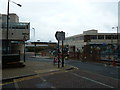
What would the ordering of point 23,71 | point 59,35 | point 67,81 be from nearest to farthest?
1. point 67,81
2. point 23,71
3. point 59,35

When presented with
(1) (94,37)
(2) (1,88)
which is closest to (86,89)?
(2) (1,88)

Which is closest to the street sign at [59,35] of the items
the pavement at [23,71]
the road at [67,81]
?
the pavement at [23,71]

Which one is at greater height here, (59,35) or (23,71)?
(59,35)

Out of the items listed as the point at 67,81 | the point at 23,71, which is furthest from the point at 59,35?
the point at 67,81

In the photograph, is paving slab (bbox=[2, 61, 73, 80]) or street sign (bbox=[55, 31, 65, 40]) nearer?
paving slab (bbox=[2, 61, 73, 80])

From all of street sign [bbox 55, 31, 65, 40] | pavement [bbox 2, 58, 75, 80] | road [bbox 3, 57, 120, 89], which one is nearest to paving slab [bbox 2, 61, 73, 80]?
pavement [bbox 2, 58, 75, 80]

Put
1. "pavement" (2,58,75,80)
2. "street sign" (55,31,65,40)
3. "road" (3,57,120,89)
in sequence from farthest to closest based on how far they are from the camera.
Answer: "street sign" (55,31,65,40) < "pavement" (2,58,75,80) < "road" (3,57,120,89)

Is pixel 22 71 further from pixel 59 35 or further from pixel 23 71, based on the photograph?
pixel 59 35

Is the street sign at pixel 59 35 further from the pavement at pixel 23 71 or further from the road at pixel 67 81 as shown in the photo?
the road at pixel 67 81

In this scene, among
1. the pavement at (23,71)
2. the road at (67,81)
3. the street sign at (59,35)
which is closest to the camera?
the road at (67,81)

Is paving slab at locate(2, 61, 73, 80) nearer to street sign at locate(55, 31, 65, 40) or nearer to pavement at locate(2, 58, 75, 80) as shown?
pavement at locate(2, 58, 75, 80)

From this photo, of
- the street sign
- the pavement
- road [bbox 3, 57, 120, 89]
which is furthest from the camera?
the street sign

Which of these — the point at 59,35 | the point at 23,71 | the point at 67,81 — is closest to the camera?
the point at 67,81

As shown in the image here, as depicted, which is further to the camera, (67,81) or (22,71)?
(22,71)
